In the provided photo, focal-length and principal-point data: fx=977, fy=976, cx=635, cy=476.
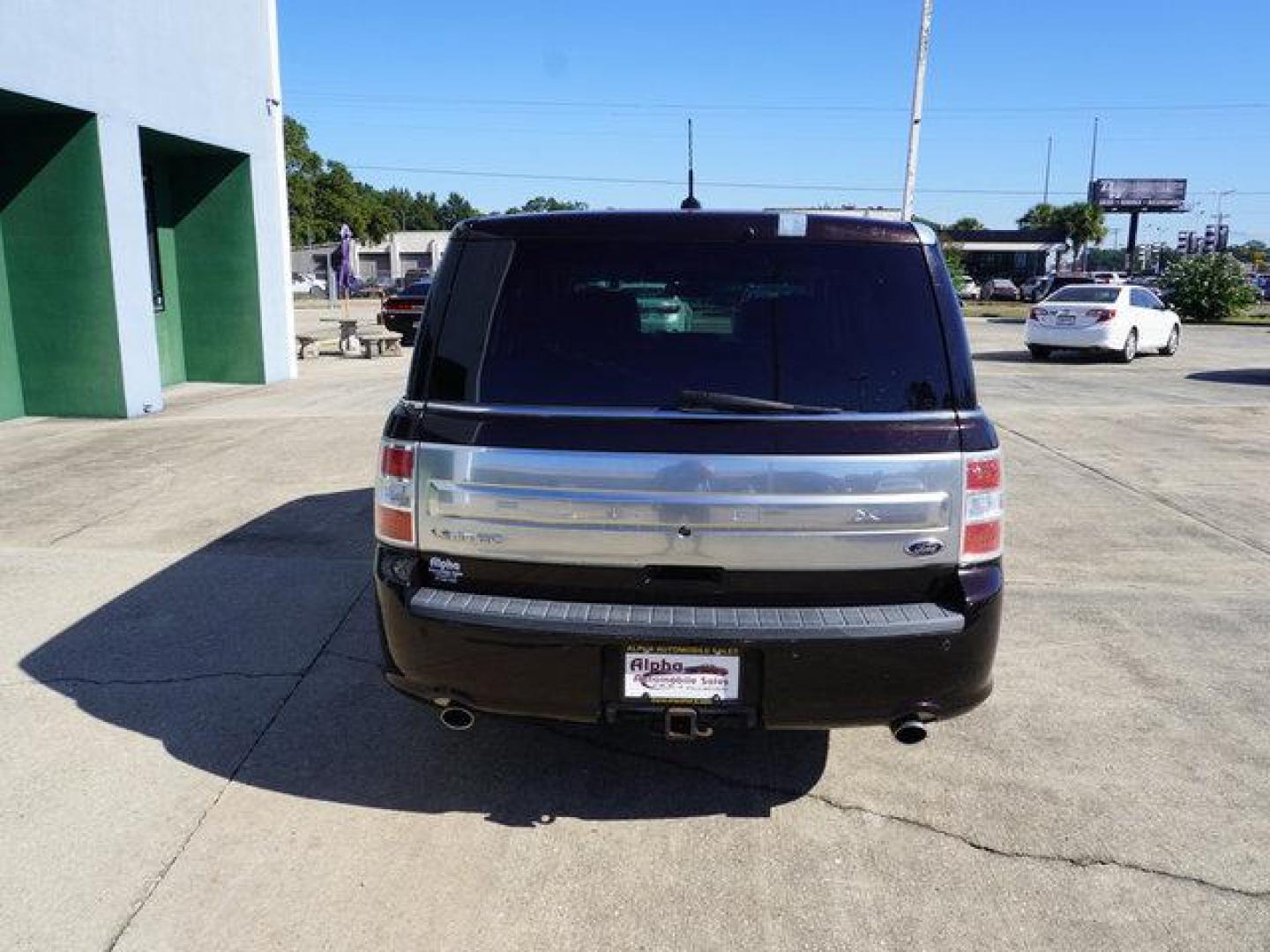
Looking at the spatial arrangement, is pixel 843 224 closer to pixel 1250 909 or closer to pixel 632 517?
pixel 632 517

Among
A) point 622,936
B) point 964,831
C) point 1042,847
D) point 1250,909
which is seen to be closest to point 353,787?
point 622,936

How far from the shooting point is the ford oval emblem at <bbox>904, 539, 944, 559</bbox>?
2926mm

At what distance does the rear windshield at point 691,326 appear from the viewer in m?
3.01

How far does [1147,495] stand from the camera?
8.01 meters

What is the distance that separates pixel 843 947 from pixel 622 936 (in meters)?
0.61

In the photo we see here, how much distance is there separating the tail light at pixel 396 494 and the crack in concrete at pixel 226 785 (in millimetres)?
1167

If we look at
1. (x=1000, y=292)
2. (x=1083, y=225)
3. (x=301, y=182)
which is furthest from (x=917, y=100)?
(x=1083, y=225)

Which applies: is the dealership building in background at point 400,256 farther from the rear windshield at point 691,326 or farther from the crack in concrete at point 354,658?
the rear windshield at point 691,326

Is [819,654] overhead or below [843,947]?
overhead

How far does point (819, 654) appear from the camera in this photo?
2885 mm

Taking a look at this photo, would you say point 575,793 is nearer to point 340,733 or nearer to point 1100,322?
point 340,733

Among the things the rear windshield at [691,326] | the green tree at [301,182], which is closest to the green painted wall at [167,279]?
the rear windshield at [691,326]

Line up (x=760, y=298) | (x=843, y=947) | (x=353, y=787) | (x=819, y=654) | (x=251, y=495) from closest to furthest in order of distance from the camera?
(x=843, y=947)
(x=819, y=654)
(x=760, y=298)
(x=353, y=787)
(x=251, y=495)

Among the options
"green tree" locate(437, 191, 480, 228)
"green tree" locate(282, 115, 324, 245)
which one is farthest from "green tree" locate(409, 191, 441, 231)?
"green tree" locate(282, 115, 324, 245)
